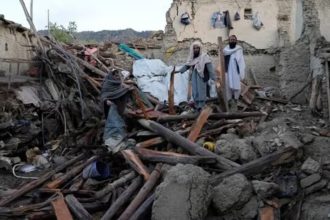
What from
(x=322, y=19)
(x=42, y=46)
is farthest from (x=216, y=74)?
(x=42, y=46)

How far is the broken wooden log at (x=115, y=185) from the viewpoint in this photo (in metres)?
6.60

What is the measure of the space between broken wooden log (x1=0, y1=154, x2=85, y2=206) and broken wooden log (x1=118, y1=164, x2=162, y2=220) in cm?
181

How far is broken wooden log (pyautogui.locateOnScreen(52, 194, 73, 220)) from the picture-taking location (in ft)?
20.0

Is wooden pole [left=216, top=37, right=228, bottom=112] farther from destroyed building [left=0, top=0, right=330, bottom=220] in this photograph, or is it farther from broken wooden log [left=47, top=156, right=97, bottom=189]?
broken wooden log [left=47, top=156, right=97, bottom=189]

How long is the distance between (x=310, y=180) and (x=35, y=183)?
3.98 meters

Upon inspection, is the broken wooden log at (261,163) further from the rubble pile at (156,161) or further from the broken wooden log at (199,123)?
the broken wooden log at (199,123)

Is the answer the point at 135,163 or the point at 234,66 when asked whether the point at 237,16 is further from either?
the point at 135,163

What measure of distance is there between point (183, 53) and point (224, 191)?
28.3 feet

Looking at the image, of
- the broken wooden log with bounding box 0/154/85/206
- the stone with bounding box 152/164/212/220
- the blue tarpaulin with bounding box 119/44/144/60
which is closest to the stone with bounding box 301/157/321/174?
the stone with bounding box 152/164/212/220

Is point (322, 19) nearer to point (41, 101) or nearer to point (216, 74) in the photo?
point (216, 74)

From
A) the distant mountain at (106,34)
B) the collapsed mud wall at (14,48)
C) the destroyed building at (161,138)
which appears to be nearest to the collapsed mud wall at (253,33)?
the destroyed building at (161,138)

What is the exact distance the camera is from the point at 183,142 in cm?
717

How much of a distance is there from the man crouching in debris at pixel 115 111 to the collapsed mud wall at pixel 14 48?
399 cm

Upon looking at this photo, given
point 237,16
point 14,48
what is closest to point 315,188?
point 14,48
